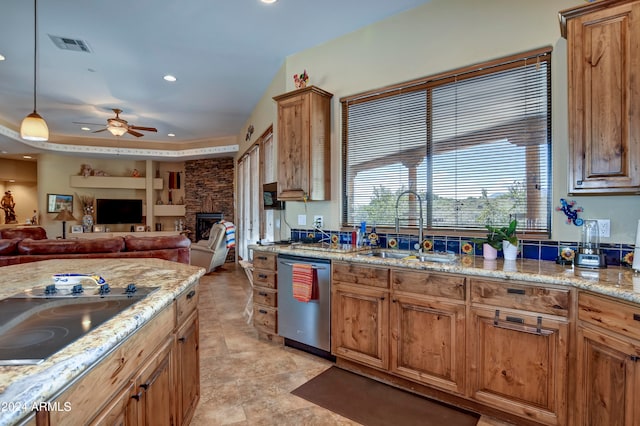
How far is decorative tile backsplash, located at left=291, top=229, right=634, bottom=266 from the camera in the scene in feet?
6.97

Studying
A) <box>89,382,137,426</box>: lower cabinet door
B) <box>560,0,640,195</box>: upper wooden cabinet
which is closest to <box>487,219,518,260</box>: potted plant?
<box>560,0,640,195</box>: upper wooden cabinet

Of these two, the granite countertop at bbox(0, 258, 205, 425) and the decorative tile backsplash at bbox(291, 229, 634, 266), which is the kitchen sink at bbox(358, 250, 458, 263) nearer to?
the decorative tile backsplash at bbox(291, 229, 634, 266)

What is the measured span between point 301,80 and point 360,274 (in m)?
2.34

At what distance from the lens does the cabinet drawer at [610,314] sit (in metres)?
1.50

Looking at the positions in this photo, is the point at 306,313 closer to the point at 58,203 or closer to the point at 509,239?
the point at 509,239

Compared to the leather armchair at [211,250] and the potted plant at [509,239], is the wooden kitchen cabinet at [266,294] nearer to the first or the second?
the potted plant at [509,239]

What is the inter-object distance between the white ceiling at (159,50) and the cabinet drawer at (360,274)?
2.36 metres

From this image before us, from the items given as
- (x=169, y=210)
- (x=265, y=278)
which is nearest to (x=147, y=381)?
(x=265, y=278)

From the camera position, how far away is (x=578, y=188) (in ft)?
6.64

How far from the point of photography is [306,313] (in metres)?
2.96

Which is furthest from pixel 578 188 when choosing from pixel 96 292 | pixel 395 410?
pixel 96 292

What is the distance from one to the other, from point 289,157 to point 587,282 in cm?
271

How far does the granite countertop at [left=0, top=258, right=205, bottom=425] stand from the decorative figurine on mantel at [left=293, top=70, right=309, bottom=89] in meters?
2.47

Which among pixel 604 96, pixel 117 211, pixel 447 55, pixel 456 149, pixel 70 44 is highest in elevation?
pixel 70 44
